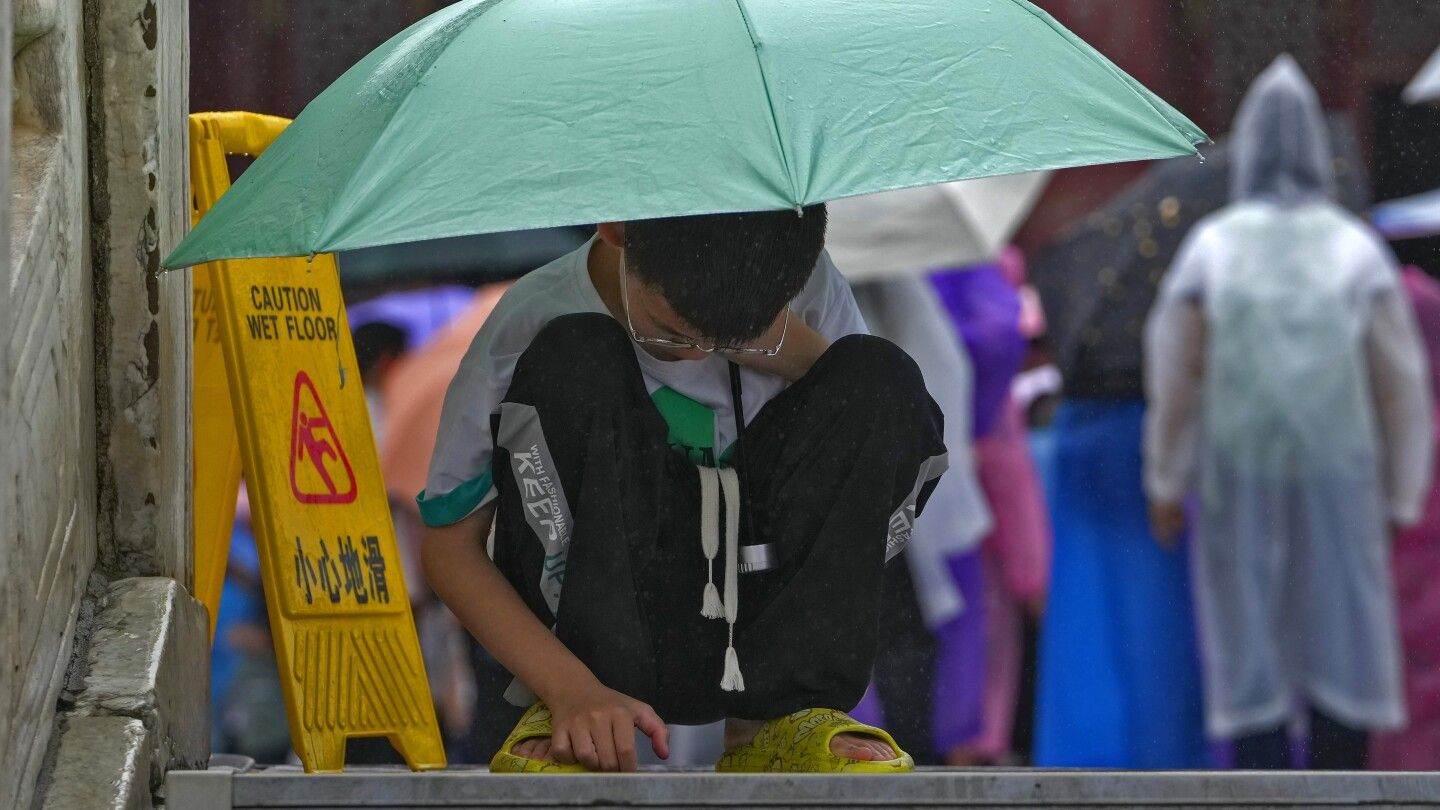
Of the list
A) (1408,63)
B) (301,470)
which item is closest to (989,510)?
(1408,63)

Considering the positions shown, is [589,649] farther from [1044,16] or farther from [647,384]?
[1044,16]

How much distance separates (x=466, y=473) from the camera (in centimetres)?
270

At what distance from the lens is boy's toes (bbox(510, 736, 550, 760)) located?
254 cm

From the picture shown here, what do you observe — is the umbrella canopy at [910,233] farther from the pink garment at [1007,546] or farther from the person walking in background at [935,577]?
the pink garment at [1007,546]

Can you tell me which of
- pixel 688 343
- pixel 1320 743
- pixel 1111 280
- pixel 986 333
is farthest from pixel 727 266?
pixel 1320 743

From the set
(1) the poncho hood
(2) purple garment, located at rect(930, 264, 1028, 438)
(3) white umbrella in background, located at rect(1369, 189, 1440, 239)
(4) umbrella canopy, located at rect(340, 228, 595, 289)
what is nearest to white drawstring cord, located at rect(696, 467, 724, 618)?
(4) umbrella canopy, located at rect(340, 228, 595, 289)

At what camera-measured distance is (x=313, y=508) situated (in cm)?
300

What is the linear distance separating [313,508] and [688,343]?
68 centimetres

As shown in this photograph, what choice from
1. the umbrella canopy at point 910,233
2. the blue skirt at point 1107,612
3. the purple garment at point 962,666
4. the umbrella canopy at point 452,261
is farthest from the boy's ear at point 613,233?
the blue skirt at point 1107,612

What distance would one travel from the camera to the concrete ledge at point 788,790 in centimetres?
220

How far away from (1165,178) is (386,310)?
224cm

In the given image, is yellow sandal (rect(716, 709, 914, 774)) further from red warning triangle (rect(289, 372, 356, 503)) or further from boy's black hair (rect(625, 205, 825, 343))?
red warning triangle (rect(289, 372, 356, 503))

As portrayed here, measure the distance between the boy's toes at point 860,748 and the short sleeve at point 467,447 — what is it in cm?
54

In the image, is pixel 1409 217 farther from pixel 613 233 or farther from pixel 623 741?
pixel 623 741
